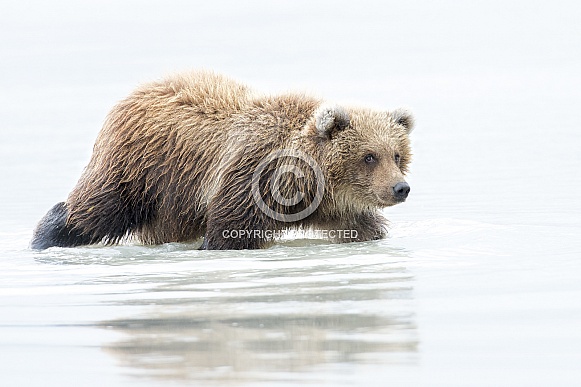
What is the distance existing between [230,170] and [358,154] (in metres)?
1.16

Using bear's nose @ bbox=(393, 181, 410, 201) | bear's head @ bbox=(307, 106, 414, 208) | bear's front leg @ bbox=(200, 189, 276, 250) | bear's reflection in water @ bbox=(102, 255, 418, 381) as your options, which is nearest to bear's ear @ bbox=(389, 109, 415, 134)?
bear's head @ bbox=(307, 106, 414, 208)

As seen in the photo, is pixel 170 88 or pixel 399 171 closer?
pixel 399 171

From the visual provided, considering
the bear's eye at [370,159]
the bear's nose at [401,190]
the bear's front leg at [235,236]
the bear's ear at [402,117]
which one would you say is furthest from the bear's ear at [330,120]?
the bear's front leg at [235,236]

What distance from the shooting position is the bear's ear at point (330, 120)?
10.1 meters

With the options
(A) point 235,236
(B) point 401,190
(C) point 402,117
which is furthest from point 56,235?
(C) point 402,117

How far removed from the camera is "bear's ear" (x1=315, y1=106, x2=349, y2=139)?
10.1 m

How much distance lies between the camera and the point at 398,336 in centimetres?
637

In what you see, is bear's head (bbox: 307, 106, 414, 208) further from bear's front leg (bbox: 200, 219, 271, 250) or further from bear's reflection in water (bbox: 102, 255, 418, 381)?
bear's reflection in water (bbox: 102, 255, 418, 381)

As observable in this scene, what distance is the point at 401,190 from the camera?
10.0 m

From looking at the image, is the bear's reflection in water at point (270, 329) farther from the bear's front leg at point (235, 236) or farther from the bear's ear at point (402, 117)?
the bear's ear at point (402, 117)

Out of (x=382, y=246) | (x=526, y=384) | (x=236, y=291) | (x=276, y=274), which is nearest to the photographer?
(x=526, y=384)

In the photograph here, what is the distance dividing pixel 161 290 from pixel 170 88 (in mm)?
3431

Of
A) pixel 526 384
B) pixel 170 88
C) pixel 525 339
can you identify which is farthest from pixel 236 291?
pixel 170 88

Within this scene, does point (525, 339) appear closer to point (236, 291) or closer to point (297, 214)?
point (236, 291)
